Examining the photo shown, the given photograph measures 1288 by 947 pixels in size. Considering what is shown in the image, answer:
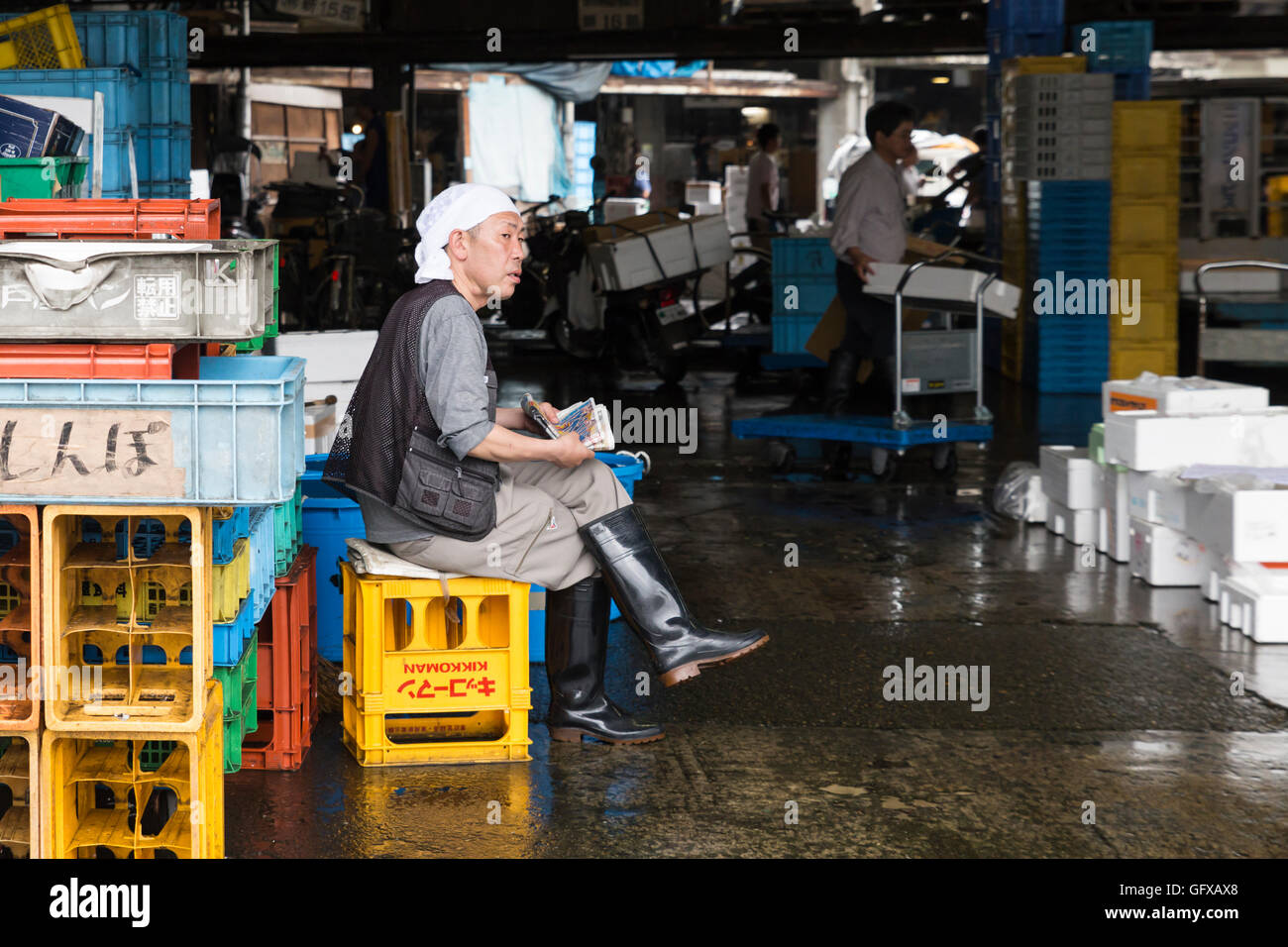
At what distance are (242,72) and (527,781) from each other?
18296mm

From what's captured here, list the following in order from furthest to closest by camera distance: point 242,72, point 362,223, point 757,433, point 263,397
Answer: point 242,72 → point 362,223 → point 757,433 → point 263,397

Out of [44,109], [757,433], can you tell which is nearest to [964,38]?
[757,433]

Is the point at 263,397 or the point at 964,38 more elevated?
the point at 964,38

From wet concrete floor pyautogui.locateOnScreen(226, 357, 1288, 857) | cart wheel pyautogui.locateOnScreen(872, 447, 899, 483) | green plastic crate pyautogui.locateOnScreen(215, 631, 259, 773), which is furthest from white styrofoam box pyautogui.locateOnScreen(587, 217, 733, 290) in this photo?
green plastic crate pyautogui.locateOnScreen(215, 631, 259, 773)

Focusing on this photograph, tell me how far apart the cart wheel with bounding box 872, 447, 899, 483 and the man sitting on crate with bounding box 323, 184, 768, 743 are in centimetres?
420

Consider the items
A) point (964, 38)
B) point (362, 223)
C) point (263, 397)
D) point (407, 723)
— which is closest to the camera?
point (263, 397)

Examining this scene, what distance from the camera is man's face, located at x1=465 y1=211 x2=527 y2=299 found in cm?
408

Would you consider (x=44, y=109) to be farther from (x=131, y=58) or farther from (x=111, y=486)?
(x=111, y=486)

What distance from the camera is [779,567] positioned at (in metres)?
6.46

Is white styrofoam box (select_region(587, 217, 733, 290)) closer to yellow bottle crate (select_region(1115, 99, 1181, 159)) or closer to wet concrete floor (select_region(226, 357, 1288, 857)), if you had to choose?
yellow bottle crate (select_region(1115, 99, 1181, 159))

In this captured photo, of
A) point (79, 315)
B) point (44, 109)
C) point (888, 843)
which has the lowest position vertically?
point (888, 843)

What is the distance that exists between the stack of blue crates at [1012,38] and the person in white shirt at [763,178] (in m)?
3.82

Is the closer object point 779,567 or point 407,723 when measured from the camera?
point 407,723

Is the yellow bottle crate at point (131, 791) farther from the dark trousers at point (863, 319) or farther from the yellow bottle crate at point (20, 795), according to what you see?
the dark trousers at point (863, 319)
